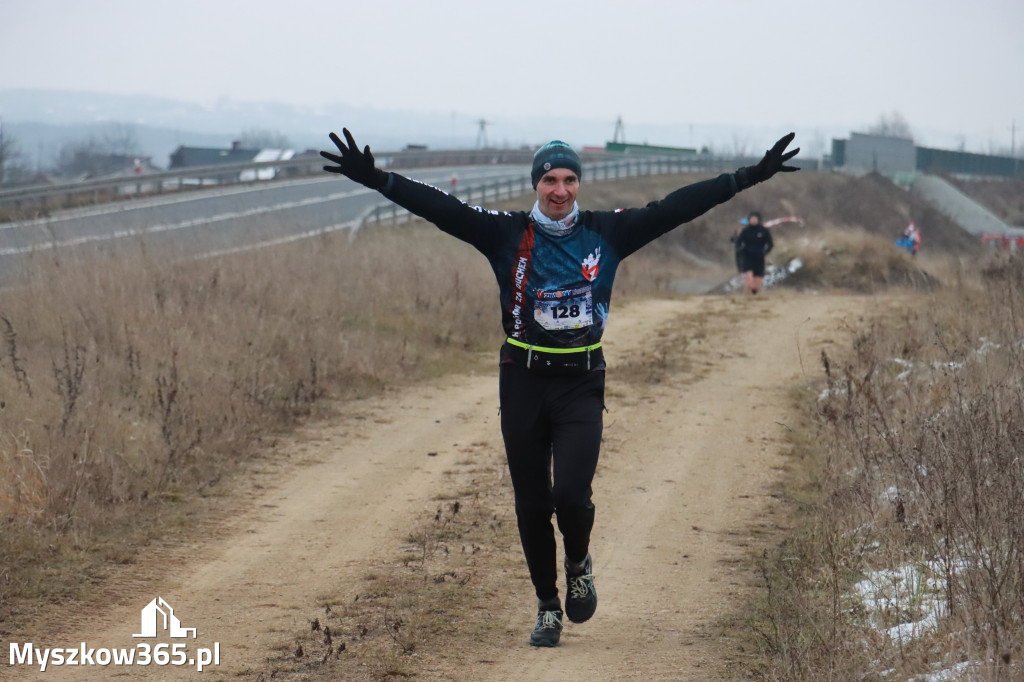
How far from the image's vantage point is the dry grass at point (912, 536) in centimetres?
442

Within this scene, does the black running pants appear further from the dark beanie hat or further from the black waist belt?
the dark beanie hat

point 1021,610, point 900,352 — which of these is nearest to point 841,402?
point 900,352

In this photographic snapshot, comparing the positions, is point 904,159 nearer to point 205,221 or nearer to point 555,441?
point 205,221

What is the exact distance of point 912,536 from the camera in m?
5.96

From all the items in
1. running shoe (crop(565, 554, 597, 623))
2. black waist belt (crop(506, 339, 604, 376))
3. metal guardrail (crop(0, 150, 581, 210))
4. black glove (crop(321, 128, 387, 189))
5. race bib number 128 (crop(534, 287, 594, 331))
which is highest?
metal guardrail (crop(0, 150, 581, 210))

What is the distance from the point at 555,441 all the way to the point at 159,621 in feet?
7.98

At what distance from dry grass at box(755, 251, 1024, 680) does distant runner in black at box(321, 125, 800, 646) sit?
1291mm

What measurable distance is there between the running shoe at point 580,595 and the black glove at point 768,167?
1998 mm

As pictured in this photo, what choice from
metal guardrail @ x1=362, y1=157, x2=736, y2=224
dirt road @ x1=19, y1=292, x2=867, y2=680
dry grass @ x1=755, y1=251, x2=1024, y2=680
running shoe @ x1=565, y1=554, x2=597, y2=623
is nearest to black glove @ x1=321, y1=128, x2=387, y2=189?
running shoe @ x1=565, y1=554, x2=597, y2=623

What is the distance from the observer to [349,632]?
5.62 m

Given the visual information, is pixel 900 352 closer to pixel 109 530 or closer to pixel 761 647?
pixel 761 647

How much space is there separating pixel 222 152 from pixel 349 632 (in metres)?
67.0

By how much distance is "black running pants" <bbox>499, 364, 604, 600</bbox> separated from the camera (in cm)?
518

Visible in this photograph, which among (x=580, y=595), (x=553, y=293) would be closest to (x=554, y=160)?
(x=553, y=293)
